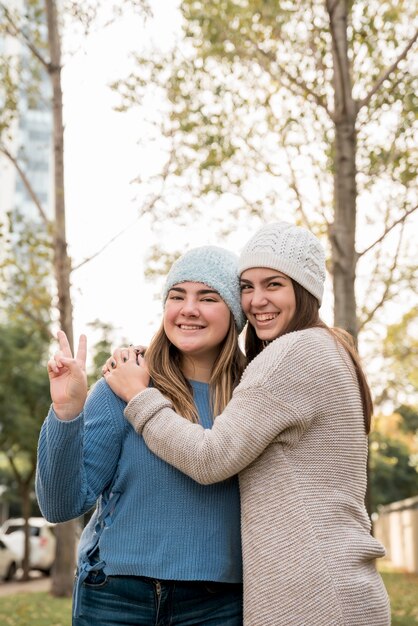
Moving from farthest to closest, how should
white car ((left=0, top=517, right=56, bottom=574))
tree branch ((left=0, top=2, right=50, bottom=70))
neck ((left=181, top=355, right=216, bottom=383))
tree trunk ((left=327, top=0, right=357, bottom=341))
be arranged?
1. white car ((left=0, top=517, right=56, bottom=574))
2. tree branch ((left=0, top=2, right=50, bottom=70))
3. tree trunk ((left=327, top=0, right=357, bottom=341))
4. neck ((left=181, top=355, right=216, bottom=383))

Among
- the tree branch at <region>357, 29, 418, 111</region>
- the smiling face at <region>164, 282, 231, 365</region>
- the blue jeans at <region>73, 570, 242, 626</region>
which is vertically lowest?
the blue jeans at <region>73, 570, 242, 626</region>

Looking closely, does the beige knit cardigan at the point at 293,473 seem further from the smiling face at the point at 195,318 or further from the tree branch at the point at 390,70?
the tree branch at the point at 390,70

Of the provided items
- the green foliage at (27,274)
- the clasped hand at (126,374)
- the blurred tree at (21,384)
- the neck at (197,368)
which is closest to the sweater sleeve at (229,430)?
the clasped hand at (126,374)

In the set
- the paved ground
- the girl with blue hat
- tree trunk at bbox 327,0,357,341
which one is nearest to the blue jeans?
the girl with blue hat

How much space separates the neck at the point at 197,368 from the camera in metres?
3.30

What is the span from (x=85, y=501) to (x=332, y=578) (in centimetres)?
83

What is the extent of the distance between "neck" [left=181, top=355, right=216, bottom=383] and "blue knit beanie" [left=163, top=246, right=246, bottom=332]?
0.18 meters

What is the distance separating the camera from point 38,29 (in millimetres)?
A: 11391

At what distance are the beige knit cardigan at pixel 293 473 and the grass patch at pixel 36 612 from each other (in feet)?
27.0

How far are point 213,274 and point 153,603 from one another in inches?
→ 45.3

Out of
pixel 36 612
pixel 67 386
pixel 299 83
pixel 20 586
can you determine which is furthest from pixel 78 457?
pixel 20 586

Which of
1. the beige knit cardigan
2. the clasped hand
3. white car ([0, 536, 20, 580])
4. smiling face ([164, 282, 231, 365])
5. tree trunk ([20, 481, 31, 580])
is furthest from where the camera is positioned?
tree trunk ([20, 481, 31, 580])

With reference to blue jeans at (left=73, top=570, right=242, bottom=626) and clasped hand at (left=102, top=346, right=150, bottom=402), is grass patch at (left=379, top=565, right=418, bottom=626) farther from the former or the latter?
clasped hand at (left=102, top=346, right=150, bottom=402)

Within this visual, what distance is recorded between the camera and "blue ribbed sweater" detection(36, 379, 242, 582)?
112 inches
